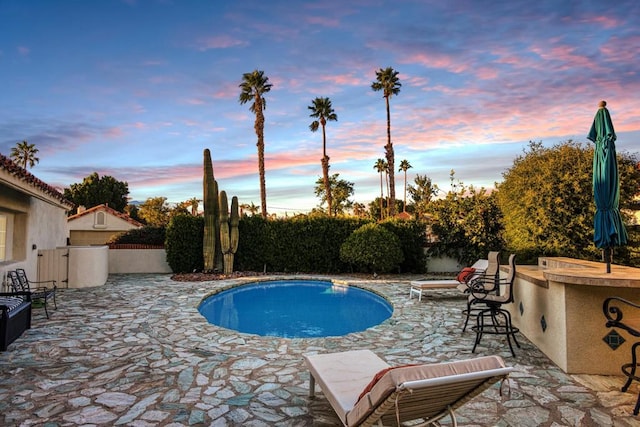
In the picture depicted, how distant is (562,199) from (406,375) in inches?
426

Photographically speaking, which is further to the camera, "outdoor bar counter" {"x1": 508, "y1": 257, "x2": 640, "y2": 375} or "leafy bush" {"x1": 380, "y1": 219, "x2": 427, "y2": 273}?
"leafy bush" {"x1": 380, "y1": 219, "x2": 427, "y2": 273}

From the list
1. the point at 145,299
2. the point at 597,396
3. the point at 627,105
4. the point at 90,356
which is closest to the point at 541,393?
the point at 597,396

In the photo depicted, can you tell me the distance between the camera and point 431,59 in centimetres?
1039

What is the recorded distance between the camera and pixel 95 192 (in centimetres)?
4284

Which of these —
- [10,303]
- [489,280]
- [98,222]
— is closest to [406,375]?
[489,280]

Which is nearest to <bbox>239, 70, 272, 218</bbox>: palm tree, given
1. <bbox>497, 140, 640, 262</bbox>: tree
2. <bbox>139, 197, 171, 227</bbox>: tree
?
<bbox>497, 140, 640, 262</bbox>: tree

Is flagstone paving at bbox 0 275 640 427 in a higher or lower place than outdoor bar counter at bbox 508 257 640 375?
lower

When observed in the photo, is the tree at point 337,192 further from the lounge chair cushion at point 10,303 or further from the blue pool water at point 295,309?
the lounge chair cushion at point 10,303

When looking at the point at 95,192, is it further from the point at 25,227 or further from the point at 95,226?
the point at 25,227

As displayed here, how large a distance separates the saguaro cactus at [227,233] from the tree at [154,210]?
2615 centimetres

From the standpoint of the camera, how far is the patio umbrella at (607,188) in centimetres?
452

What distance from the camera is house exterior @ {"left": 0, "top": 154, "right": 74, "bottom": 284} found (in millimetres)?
7160

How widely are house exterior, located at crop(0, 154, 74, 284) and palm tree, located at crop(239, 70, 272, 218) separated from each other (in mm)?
11126

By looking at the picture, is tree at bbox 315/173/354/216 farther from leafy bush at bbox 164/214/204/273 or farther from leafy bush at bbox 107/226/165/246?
leafy bush at bbox 164/214/204/273
